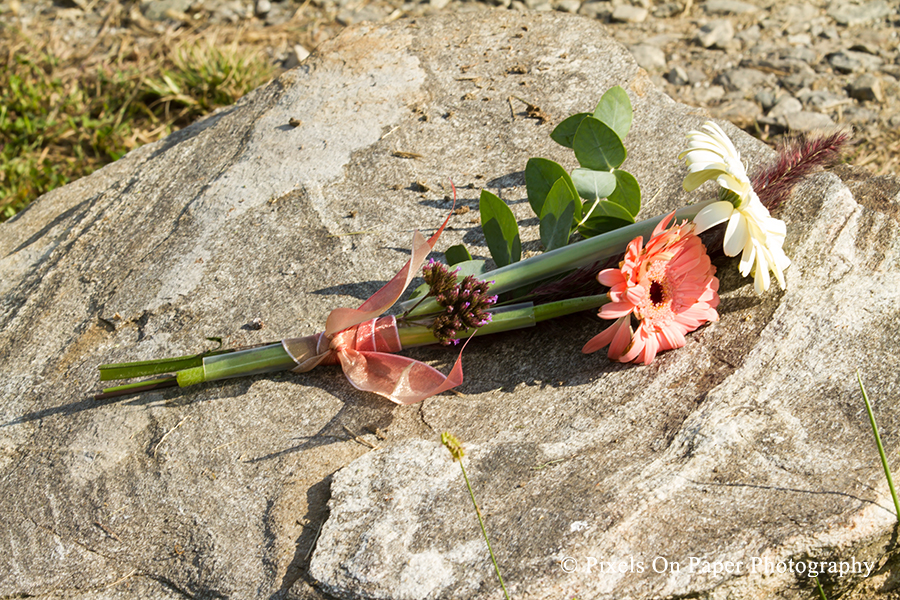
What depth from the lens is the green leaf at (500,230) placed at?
1983mm

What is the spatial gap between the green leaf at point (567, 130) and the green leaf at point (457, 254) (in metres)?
0.48

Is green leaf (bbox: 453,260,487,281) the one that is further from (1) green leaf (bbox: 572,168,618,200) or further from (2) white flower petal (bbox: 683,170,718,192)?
(2) white flower petal (bbox: 683,170,718,192)

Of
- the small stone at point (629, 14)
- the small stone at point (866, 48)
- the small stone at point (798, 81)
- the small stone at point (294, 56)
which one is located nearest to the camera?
the small stone at point (798, 81)

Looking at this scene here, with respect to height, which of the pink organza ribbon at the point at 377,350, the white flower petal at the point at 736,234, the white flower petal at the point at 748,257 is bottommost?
the pink organza ribbon at the point at 377,350

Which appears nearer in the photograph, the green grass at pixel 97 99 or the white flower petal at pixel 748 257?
the white flower petal at pixel 748 257

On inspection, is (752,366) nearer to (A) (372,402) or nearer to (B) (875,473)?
(B) (875,473)

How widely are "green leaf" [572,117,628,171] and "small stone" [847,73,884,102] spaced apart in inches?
95.3

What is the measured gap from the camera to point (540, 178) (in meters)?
2.08

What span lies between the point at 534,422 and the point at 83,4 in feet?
15.4

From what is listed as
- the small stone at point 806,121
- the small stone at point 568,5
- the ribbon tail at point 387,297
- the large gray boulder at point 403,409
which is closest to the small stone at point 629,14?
the small stone at point 568,5

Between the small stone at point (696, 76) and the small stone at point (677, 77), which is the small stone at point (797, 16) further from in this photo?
the small stone at point (677, 77)

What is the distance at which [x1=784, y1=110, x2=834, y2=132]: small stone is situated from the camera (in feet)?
11.5

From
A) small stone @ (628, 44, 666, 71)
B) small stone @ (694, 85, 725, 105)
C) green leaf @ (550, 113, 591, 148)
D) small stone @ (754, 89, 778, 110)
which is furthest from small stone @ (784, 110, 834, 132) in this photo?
green leaf @ (550, 113, 591, 148)

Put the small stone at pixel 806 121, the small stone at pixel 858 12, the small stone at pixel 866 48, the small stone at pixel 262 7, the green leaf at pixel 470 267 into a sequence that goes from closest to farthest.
A: 1. the green leaf at pixel 470 267
2. the small stone at pixel 806 121
3. the small stone at pixel 866 48
4. the small stone at pixel 858 12
5. the small stone at pixel 262 7
